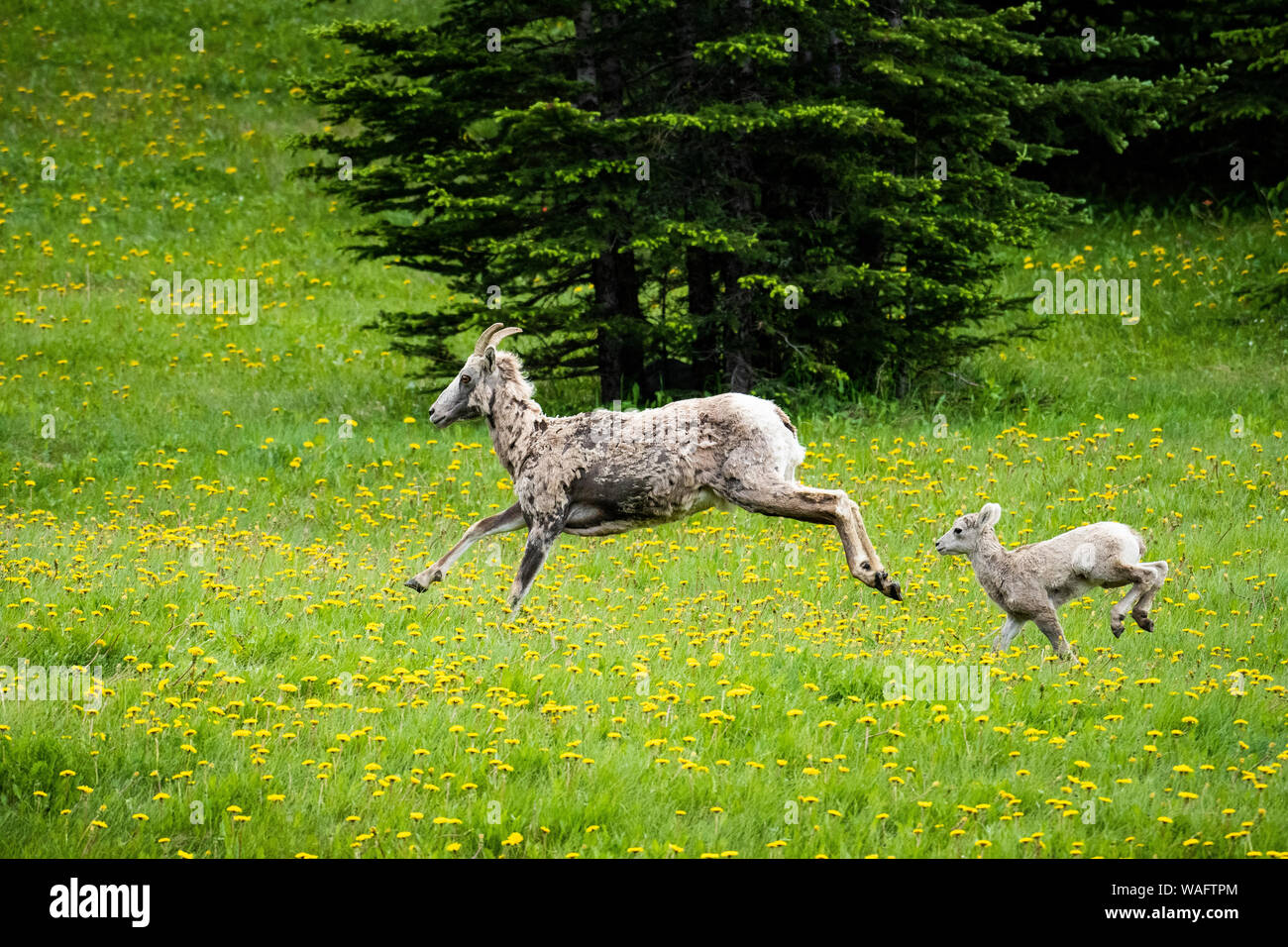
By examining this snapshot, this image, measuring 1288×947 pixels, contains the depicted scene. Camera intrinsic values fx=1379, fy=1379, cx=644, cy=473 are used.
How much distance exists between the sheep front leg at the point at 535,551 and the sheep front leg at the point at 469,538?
18 centimetres

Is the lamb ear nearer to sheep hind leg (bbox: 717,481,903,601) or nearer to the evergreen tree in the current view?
sheep hind leg (bbox: 717,481,903,601)

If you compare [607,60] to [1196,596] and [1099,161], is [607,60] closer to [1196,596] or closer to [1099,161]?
[1196,596]

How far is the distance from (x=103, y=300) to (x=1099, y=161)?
18438 mm

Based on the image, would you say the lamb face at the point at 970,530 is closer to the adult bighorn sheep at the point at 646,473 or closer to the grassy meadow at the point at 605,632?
the grassy meadow at the point at 605,632

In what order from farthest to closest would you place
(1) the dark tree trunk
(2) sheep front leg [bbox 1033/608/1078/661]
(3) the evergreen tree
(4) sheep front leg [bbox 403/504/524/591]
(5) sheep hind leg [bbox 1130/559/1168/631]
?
(1) the dark tree trunk
(3) the evergreen tree
(4) sheep front leg [bbox 403/504/524/591]
(2) sheep front leg [bbox 1033/608/1078/661]
(5) sheep hind leg [bbox 1130/559/1168/631]

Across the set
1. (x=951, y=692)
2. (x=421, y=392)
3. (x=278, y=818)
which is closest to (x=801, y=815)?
(x=951, y=692)

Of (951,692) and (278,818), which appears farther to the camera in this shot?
(951,692)

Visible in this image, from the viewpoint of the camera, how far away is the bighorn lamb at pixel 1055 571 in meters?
8.24

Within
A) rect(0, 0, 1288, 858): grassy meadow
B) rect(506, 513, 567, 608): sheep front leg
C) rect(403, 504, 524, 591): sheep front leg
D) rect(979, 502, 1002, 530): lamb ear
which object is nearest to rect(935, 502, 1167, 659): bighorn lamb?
rect(979, 502, 1002, 530): lamb ear

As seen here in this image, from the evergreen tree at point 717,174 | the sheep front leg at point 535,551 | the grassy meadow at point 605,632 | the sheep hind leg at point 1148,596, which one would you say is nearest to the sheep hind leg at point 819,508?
the grassy meadow at point 605,632

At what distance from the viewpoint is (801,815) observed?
21.1 ft

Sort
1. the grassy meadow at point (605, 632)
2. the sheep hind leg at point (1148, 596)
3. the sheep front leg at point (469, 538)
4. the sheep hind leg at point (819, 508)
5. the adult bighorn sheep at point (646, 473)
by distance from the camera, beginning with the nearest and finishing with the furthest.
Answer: the grassy meadow at point (605, 632)
the sheep hind leg at point (819, 508)
the sheep hind leg at point (1148, 596)
the adult bighorn sheep at point (646, 473)
the sheep front leg at point (469, 538)

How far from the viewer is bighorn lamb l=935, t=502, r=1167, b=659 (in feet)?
27.0

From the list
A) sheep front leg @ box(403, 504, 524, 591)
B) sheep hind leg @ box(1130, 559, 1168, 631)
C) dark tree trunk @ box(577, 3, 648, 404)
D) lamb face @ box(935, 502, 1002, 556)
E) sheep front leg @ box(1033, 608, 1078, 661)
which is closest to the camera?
sheep hind leg @ box(1130, 559, 1168, 631)
